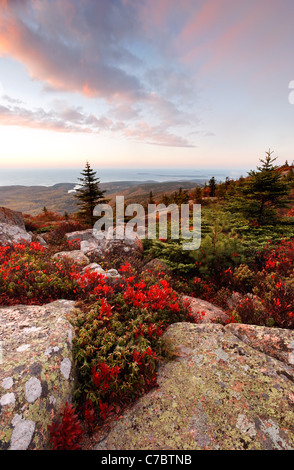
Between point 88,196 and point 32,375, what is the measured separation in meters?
19.1

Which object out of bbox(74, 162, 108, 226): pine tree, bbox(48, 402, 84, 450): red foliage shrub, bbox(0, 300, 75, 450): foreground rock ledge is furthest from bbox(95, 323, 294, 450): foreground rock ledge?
bbox(74, 162, 108, 226): pine tree

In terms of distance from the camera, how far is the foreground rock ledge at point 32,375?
7.55ft

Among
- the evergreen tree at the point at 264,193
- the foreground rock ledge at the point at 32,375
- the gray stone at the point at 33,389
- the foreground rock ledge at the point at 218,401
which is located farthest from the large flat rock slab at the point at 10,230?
the evergreen tree at the point at 264,193

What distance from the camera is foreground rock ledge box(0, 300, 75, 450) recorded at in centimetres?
230

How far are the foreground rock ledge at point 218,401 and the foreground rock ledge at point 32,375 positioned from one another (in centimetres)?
86

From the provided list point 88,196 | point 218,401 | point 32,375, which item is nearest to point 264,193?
point 218,401

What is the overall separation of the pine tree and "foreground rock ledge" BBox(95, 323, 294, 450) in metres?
18.0

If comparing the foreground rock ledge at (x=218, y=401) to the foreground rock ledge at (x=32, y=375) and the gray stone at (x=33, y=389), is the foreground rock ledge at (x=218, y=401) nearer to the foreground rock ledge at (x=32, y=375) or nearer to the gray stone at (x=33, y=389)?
the foreground rock ledge at (x=32, y=375)

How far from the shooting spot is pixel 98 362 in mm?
3420

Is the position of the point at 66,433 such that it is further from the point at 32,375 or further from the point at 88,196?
the point at 88,196

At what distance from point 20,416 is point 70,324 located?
168cm

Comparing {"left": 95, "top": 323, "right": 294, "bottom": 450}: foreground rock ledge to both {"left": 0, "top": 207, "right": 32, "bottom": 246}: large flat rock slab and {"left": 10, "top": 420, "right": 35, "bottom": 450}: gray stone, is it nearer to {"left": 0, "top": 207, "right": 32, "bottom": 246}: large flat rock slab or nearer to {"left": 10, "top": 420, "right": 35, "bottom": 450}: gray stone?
{"left": 10, "top": 420, "right": 35, "bottom": 450}: gray stone

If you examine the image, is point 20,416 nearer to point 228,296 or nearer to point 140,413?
point 140,413
